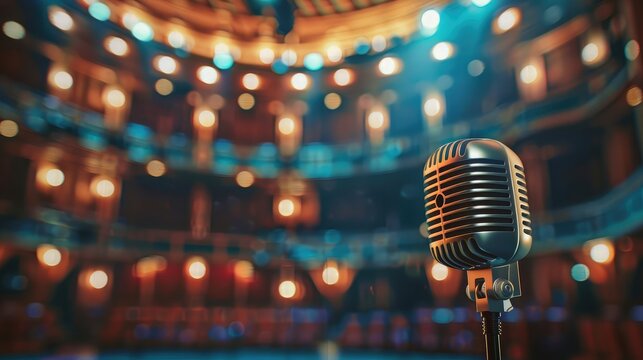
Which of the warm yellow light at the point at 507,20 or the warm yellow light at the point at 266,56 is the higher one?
the warm yellow light at the point at 266,56

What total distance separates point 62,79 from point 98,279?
17.1 feet

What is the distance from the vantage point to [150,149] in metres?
13.3

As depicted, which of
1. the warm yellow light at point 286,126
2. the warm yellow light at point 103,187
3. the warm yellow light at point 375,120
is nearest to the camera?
the warm yellow light at point 103,187

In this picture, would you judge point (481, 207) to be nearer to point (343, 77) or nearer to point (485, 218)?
point (485, 218)

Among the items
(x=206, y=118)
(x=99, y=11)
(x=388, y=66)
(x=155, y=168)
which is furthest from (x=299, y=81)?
(x=99, y=11)

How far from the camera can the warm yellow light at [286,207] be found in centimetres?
1486

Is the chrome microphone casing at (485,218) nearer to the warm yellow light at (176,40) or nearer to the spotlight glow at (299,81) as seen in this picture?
the warm yellow light at (176,40)

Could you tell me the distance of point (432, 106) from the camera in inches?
518

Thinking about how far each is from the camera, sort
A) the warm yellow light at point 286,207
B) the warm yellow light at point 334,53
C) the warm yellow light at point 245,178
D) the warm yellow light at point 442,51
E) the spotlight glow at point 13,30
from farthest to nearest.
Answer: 1. the warm yellow light at point 286,207
2. the warm yellow light at point 334,53
3. the warm yellow light at point 245,178
4. the warm yellow light at point 442,51
5. the spotlight glow at point 13,30

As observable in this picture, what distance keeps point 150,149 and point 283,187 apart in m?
4.22

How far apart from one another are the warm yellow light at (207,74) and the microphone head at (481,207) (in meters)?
13.9

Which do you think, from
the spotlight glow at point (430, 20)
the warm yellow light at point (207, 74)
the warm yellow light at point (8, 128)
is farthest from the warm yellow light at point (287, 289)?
the spotlight glow at point (430, 20)

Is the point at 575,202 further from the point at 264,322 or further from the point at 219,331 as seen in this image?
the point at 219,331

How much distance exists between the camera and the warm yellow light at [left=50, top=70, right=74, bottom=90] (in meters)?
11.4
